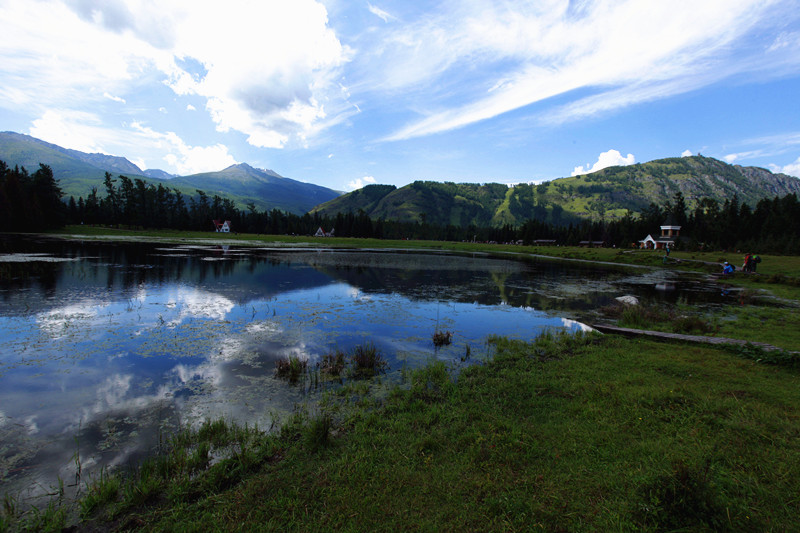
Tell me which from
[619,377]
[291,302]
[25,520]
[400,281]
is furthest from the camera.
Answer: [400,281]

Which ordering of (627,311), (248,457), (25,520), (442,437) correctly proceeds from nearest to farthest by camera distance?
(25,520) → (248,457) → (442,437) → (627,311)

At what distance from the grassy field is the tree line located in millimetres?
93487

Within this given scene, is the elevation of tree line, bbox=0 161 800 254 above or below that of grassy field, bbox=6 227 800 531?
above

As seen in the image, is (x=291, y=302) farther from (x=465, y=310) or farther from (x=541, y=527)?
(x=541, y=527)

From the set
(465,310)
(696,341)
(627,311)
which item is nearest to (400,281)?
(465,310)

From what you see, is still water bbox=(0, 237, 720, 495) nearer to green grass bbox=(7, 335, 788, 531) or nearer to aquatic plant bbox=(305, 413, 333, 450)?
aquatic plant bbox=(305, 413, 333, 450)

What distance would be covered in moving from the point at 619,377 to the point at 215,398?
42.2 ft

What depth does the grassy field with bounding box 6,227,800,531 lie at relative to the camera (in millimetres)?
5262

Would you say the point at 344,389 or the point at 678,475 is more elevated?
the point at 678,475

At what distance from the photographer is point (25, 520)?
5.57 m

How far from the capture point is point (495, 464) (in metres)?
6.78

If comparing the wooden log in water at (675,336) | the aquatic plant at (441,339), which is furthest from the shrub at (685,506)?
the wooden log in water at (675,336)

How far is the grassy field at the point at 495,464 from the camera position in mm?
5262

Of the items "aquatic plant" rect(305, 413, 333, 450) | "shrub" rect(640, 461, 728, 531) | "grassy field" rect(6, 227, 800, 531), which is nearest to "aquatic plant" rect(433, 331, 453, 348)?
"grassy field" rect(6, 227, 800, 531)
